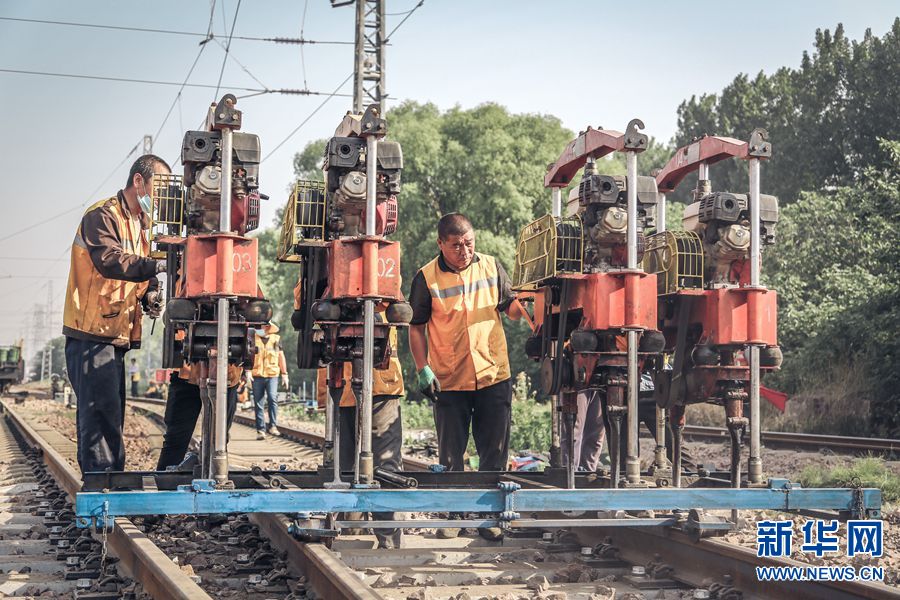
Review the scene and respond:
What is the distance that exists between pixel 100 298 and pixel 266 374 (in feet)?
29.7

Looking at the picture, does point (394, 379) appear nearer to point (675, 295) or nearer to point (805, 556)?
point (675, 295)

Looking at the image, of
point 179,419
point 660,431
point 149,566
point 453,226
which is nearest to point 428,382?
point 453,226

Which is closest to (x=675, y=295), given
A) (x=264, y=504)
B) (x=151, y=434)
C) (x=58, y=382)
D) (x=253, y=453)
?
(x=264, y=504)

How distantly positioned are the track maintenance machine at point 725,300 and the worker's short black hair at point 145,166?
3312 mm

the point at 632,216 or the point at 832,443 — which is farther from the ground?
the point at 632,216

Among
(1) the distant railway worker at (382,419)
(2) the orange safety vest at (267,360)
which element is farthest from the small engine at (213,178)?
(2) the orange safety vest at (267,360)

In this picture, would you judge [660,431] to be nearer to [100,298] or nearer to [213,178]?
[213,178]

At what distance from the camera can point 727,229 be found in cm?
619

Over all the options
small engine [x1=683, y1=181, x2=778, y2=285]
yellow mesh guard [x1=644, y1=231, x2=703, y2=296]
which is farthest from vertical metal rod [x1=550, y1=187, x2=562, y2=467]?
small engine [x1=683, y1=181, x2=778, y2=285]

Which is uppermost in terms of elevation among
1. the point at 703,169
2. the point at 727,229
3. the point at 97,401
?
the point at 703,169

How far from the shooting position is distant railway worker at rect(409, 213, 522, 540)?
22.6 ft

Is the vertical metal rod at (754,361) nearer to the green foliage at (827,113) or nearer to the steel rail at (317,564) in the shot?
the steel rail at (317,564)

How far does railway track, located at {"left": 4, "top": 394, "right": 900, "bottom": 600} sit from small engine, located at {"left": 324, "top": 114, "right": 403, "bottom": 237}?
5.68ft

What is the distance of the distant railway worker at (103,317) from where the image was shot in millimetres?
6977
